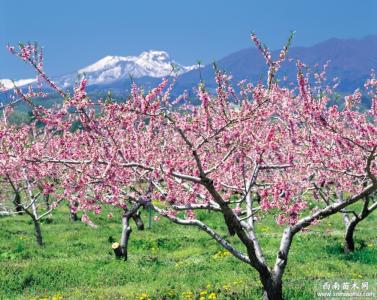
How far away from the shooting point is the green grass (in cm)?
1378

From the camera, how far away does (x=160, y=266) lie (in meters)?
17.7

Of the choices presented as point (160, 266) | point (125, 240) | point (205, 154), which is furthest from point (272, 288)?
point (125, 240)

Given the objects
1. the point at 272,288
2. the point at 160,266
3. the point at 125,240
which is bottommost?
the point at 160,266

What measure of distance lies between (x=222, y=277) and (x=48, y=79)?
346 inches

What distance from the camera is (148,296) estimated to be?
13.1 metres

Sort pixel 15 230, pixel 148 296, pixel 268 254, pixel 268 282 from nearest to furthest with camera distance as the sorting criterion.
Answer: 1. pixel 268 282
2. pixel 148 296
3. pixel 268 254
4. pixel 15 230

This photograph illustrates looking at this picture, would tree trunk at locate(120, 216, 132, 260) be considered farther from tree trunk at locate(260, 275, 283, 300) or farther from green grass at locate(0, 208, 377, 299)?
tree trunk at locate(260, 275, 283, 300)

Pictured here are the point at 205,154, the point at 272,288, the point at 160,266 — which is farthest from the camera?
the point at 160,266

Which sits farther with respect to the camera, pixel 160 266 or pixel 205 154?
pixel 160 266

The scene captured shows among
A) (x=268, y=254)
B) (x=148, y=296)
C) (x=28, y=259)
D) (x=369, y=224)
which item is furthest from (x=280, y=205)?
(x=369, y=224)

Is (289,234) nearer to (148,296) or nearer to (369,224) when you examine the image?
(148,296)

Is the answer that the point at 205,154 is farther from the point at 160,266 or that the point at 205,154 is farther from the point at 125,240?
the point at 125,240

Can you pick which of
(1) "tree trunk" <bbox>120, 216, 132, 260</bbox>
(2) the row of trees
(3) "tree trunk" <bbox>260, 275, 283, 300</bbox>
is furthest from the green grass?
(2) the row of trees

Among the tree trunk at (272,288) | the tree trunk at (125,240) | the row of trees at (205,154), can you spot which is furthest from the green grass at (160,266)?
the row of trees at (205,154)
